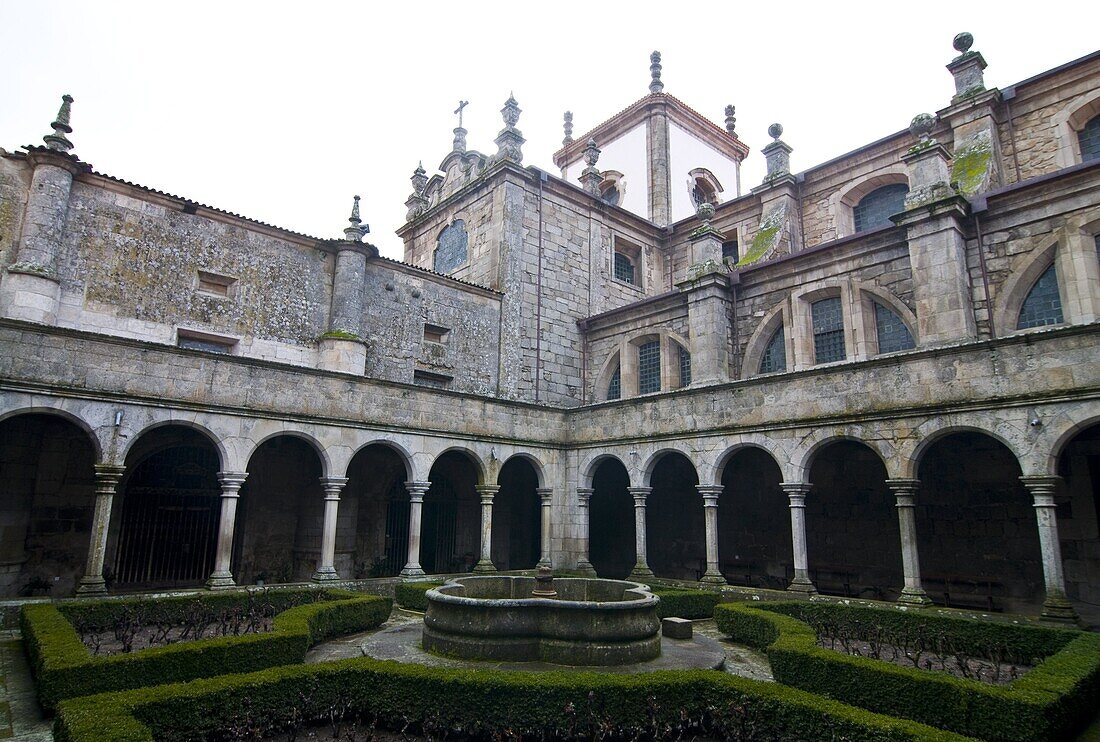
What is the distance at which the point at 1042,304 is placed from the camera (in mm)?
14867

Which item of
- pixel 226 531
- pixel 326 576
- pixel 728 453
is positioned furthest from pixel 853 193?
pixel 226 531

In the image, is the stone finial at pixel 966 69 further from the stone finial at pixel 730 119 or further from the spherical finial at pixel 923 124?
the stone finial at pixel 730 119

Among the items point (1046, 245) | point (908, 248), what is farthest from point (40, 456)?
point (1046, 245)

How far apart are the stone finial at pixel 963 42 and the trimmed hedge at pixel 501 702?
20.1m

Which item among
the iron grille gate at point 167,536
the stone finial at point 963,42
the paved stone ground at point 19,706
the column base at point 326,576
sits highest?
the stone finial at point 963,42

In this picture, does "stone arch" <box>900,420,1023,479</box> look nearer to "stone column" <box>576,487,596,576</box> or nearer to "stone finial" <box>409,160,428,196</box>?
"stone column" <box>576,487,596,576</box>

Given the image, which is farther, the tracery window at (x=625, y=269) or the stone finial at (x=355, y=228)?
the tracery window at (x=625, y=269)

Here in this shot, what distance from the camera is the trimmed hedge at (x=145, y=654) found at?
6.88 metres

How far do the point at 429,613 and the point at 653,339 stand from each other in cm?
1485

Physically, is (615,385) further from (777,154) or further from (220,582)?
(220,582)

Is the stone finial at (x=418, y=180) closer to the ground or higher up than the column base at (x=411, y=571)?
higher up

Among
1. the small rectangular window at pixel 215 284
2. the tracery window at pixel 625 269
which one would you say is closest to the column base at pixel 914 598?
the tracery window at pixel 625 269

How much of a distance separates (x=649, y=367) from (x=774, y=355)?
4441 millimetres

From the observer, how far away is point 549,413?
19625 millimetres
